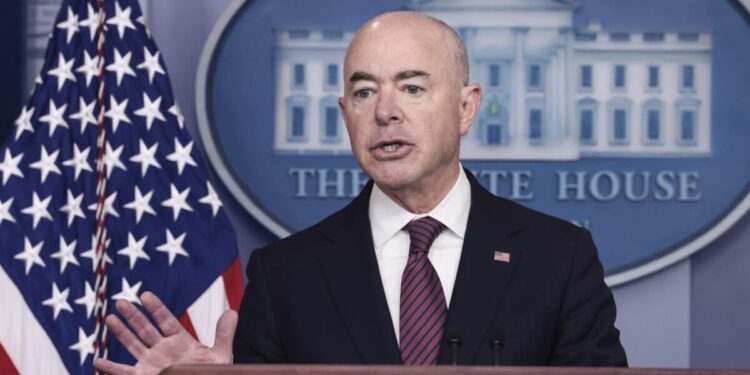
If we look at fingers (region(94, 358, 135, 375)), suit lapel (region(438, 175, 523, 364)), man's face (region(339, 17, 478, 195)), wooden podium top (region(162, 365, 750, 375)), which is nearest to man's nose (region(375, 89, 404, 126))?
man's face (region(339, 17, 478, 195))

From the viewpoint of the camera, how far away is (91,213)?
342 cm

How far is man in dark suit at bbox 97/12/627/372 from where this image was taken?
212cm

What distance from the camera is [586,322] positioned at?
213 centimetres

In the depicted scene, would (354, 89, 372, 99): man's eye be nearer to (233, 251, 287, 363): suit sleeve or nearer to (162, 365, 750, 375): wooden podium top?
(233, 251, 287, 363): suit sleeve

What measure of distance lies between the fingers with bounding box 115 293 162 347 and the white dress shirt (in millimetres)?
448

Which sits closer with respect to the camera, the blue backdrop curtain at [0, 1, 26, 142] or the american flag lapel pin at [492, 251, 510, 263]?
the american flag lapel pin at [492, 251, 510, 263]

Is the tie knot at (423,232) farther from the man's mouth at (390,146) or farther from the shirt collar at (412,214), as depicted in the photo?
the man's mouth at (390,146)

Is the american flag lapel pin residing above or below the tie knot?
below

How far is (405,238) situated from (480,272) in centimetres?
18

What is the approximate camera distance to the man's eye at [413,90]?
2221mm

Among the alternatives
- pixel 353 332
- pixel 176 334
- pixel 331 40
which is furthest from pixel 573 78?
pixel 176 334

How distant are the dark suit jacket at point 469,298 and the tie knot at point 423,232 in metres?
0.06

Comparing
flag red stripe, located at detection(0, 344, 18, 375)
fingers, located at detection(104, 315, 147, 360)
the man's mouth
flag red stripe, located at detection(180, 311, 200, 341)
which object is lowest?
flag red stripe, located at detection(0, 344, 18, 375)

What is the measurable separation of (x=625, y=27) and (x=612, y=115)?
272 millimetres
